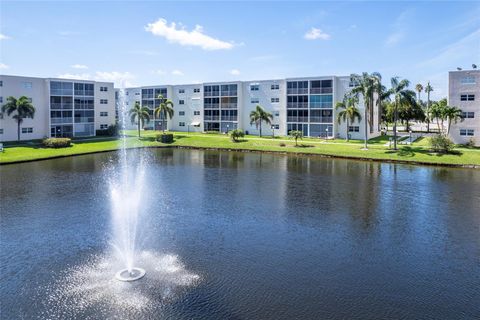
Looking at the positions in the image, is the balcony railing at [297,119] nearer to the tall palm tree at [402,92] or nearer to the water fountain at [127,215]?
the tall palm tree at [402,92]

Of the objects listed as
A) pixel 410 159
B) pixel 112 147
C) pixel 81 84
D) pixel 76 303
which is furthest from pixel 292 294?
pixel 81 84

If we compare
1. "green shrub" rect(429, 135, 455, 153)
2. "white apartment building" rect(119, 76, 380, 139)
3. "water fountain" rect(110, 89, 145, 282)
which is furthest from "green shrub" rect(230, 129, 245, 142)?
"green shrub" rect(429, 135, 455, 153)

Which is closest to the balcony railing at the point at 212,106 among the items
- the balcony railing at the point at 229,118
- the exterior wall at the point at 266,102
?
the balcony railing at the point at 229,118

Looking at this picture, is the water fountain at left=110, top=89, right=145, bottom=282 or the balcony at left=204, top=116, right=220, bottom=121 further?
the balcony at left=204, top=116, right=220, bottom=121

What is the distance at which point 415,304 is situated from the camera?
15.6 m

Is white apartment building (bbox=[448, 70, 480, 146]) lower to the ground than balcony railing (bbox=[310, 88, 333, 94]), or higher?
lower

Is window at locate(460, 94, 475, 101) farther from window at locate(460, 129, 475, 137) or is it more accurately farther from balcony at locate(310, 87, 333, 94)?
balcony at locate(310, 87, 333, 94)

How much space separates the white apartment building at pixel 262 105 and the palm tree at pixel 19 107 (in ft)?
86.7

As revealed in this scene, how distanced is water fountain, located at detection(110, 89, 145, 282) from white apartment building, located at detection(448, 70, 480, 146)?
47166 mm

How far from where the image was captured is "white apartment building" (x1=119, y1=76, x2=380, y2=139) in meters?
74.8

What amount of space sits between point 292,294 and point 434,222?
14548 millimetres

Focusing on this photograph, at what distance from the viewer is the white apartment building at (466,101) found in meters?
60.5

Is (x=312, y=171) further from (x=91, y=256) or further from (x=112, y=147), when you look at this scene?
(x=112, y=147)

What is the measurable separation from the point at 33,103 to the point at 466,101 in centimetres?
6971
